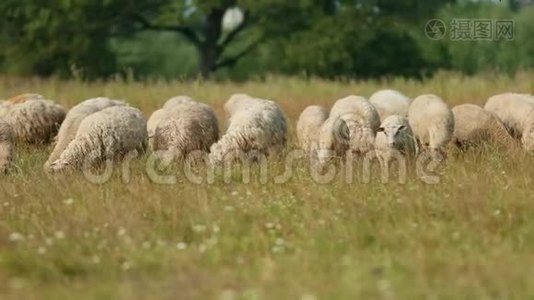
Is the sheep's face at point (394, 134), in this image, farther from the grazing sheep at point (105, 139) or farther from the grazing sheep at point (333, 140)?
the grazing sheep at point (105, 139)

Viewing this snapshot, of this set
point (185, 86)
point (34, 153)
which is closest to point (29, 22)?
point (185, 86)

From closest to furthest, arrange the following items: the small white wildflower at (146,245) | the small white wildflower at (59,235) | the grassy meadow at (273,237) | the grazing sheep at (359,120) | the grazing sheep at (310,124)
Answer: the grassy meadow at (273,237)
the small white wildflower at (59,235)
the small white wildflower at (146,245)
the grazing sheep at (359,120)
the grazing sheep at (310,124)

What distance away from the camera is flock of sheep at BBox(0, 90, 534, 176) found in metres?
10.3

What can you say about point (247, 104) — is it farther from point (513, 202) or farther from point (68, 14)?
point (68, 14)

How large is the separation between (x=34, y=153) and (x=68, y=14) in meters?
16.6

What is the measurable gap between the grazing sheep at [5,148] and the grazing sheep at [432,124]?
15.1ft

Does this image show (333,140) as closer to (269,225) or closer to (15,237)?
(269,225)

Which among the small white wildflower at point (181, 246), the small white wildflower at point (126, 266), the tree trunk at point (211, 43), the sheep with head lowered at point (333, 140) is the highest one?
the tree trunk at point (211, 43)

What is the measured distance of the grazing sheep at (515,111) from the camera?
450 inches

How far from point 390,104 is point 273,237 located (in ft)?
21.2

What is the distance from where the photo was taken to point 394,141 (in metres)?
10.1

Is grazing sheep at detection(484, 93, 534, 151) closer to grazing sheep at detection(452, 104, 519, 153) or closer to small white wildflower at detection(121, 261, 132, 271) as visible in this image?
grazing sheep at detection(452, 104, 519, 153)

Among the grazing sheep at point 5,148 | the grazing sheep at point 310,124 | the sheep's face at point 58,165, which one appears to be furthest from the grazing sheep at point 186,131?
the grazing sheep at point 5,148

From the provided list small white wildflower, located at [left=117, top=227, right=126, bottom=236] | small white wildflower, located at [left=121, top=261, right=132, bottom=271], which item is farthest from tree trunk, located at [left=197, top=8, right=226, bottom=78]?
small white wildflower, located at [left=121, top=261, right=132, bottom=271]
